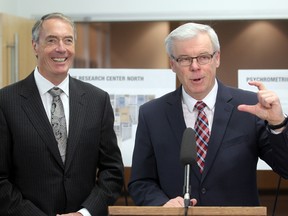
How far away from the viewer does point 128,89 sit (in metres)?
4.56

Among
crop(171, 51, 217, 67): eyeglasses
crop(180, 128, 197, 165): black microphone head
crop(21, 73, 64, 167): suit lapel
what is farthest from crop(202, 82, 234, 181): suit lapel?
crop(21, 73, 64, 167): suit lapel

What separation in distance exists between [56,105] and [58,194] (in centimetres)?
46

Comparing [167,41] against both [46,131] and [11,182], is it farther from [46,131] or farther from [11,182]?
[11,182]

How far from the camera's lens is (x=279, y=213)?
526cm

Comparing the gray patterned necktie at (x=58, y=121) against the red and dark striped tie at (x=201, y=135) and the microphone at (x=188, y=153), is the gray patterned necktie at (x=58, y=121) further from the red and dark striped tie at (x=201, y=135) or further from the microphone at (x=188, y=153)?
the microphone at (x=188, y=153)

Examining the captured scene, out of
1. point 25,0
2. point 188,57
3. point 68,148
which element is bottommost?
point 68,148

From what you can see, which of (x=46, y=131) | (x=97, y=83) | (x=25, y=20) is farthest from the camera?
(x=25, y=20)

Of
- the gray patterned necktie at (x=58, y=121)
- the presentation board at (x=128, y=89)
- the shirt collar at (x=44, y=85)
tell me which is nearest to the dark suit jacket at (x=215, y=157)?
the gray patterned necktie at (x=58, y=121)

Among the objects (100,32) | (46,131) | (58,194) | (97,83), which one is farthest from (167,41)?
(100,32)

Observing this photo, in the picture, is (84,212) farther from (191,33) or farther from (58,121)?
(191,33)

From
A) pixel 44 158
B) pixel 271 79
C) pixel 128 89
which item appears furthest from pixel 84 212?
pixel 271 79

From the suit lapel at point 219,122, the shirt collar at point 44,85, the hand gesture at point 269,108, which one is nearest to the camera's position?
the hand gesture at point 269,108

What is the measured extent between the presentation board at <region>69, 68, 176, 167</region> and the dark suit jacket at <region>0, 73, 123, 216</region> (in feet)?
5.47

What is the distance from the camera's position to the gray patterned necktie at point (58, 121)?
2684mm
